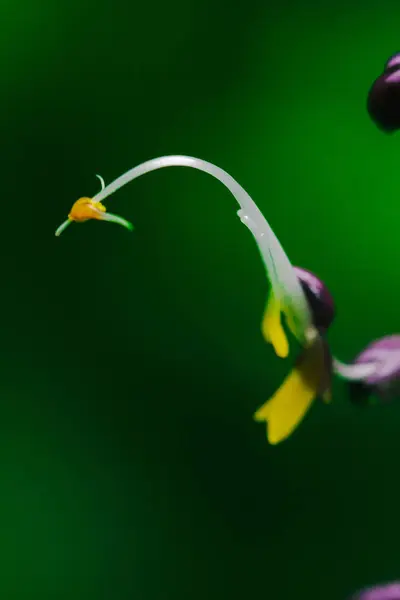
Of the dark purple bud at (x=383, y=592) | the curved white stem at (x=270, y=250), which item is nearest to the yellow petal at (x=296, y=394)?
the curved white stem at (x=270, y=250)

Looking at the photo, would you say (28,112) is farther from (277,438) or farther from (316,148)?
(277,438)

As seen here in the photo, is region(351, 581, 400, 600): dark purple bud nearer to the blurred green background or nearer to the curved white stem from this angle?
the curved white stem

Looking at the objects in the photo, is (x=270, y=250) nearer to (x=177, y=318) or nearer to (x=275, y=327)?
(x=275, y=327)

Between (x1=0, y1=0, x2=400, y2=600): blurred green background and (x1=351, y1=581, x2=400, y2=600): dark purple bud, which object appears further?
(x1=0, y1=0, x2=400, y2=600): blurred green background

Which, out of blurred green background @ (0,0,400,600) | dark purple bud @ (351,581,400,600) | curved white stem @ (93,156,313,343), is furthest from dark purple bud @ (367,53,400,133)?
blurred green background @ (0,0,400,600)

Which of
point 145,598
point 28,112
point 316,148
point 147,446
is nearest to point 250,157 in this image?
point 316,148

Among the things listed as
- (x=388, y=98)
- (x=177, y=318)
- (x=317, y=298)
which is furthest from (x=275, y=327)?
(x=177, y=318)
